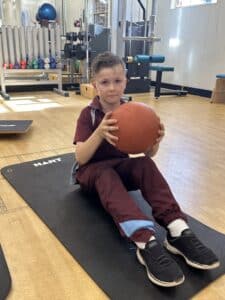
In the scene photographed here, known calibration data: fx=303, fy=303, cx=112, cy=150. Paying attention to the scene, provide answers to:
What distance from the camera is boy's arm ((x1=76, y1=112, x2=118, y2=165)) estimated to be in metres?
1.25

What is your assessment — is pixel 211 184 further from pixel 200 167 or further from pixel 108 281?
pixel 108 281

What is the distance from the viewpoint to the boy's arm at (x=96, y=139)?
125 centimetres

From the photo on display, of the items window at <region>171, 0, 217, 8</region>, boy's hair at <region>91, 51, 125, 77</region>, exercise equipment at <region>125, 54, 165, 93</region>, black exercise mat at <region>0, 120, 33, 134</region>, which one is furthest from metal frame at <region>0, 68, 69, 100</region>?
boy's hair at <region>91, 51, 125, 77</region>

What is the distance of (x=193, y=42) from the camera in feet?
17.7

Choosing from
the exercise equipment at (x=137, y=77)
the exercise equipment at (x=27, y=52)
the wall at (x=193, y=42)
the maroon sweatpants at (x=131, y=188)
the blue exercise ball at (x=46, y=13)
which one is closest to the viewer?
the maroon sweatpants at (x=131, y=188)

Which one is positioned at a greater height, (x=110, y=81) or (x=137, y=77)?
(x=110, y=81)

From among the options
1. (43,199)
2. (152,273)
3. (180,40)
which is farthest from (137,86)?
(152,273)

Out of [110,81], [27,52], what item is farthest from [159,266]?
[27,52]

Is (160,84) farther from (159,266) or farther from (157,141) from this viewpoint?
(159,266)

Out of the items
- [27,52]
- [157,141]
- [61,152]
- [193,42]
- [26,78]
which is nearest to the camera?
[157,141]

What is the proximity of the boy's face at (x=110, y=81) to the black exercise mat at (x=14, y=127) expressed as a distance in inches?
60.0

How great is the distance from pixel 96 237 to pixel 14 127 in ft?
5.93

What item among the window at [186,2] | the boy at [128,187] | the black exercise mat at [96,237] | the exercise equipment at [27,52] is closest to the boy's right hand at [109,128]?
the boy at [128,187]

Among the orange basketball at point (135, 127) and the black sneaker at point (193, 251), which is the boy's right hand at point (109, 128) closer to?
the orange basketball at point (135, 127)
